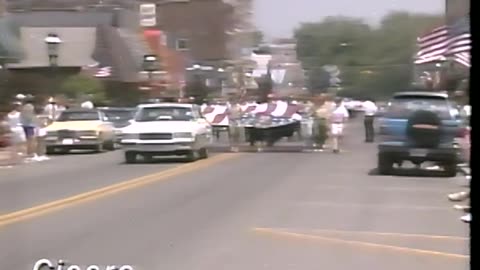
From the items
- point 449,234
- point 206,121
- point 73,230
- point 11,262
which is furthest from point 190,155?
point 449,234

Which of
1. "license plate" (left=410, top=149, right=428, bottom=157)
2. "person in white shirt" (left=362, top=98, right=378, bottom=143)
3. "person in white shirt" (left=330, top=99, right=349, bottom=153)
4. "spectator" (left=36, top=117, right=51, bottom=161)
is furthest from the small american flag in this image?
"license plate" (left=410, top=149, right=428, bottom=157)

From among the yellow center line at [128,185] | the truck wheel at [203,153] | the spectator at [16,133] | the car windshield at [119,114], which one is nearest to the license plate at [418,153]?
the yellow center line at [128,185]

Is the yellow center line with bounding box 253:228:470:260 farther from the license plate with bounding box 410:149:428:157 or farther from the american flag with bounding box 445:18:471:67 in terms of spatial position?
the american flag with bounding box 445:18:471:67

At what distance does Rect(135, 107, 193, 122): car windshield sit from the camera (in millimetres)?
4762

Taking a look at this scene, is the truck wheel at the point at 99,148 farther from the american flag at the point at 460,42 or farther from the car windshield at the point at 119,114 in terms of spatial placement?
the american flag at the point at 460,42

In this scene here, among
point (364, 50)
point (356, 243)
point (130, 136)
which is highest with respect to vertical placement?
point (364, 50)

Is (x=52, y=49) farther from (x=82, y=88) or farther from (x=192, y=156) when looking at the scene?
(x=192, y=156)

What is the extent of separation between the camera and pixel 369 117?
448 cm

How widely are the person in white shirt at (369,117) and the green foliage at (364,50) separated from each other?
0.22 feet

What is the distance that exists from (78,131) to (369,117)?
1.45 metres

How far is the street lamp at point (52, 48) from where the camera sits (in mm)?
4434

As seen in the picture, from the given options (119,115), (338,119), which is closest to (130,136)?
(119,115)

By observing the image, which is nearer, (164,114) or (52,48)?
(52,48)

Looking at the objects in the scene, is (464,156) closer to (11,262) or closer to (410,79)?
(410,79)
